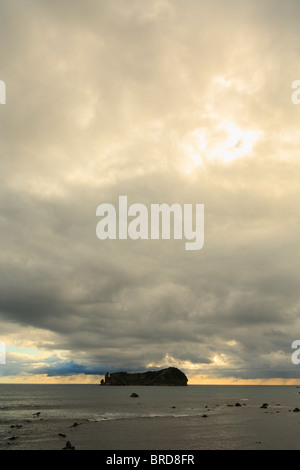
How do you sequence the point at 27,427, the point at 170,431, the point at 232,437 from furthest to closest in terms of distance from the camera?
the point at 27,427
the point at 170,431
the point at 232,437

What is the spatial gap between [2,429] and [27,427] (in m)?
6.20
